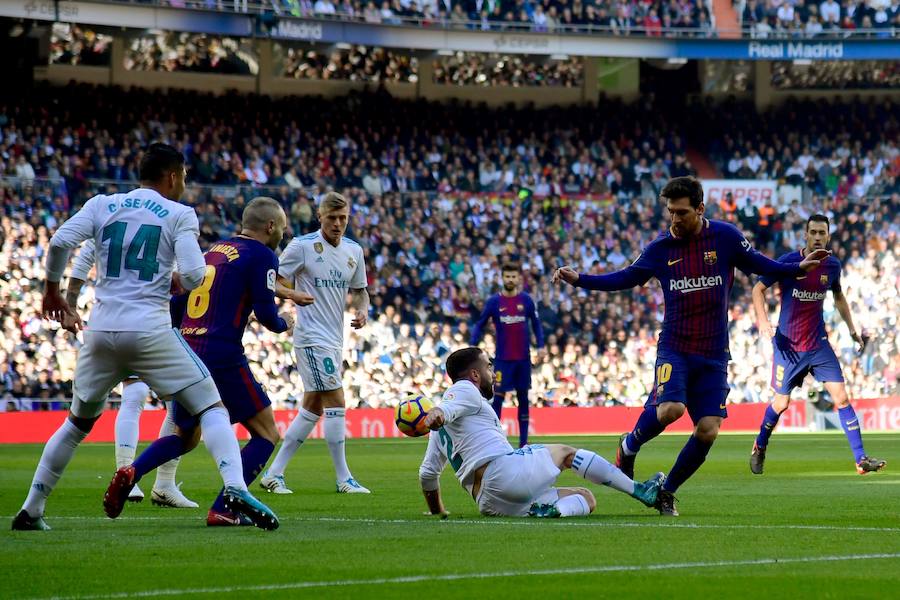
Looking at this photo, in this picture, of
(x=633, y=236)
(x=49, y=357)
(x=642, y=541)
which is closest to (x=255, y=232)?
(x=642, y=541)

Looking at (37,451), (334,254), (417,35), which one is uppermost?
(417,35)

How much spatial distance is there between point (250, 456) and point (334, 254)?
4326 mm

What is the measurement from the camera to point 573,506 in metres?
9.66

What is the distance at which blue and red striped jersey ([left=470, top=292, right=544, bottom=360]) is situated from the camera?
22047mm

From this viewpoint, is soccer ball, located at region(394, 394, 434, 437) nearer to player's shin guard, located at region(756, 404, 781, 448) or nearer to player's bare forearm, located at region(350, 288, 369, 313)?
player's bare forearm, located at region(350, 288, 369, 313)

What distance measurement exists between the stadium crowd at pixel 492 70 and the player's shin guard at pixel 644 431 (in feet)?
108

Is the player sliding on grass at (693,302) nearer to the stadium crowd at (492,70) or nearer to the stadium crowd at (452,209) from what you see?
the stadium crowd at (452,209)

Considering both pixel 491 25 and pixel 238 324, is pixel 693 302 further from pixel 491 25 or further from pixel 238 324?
pixel 491 25

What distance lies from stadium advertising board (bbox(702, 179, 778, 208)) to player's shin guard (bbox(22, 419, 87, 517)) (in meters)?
32.5

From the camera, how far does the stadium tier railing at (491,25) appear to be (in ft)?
117

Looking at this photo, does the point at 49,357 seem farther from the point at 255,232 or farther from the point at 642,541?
the point at 642,541

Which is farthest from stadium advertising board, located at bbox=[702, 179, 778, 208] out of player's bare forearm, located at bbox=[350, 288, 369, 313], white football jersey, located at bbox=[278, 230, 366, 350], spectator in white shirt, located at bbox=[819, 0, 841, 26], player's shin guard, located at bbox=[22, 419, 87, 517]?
player's shin guard, located at bbox=[22, 419, 87, 517]

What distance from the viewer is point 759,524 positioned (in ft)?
29.9

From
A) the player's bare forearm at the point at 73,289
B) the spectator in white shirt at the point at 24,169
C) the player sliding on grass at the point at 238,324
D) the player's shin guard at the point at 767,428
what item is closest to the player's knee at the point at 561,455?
the player sliding on grass at the point at 238,324
